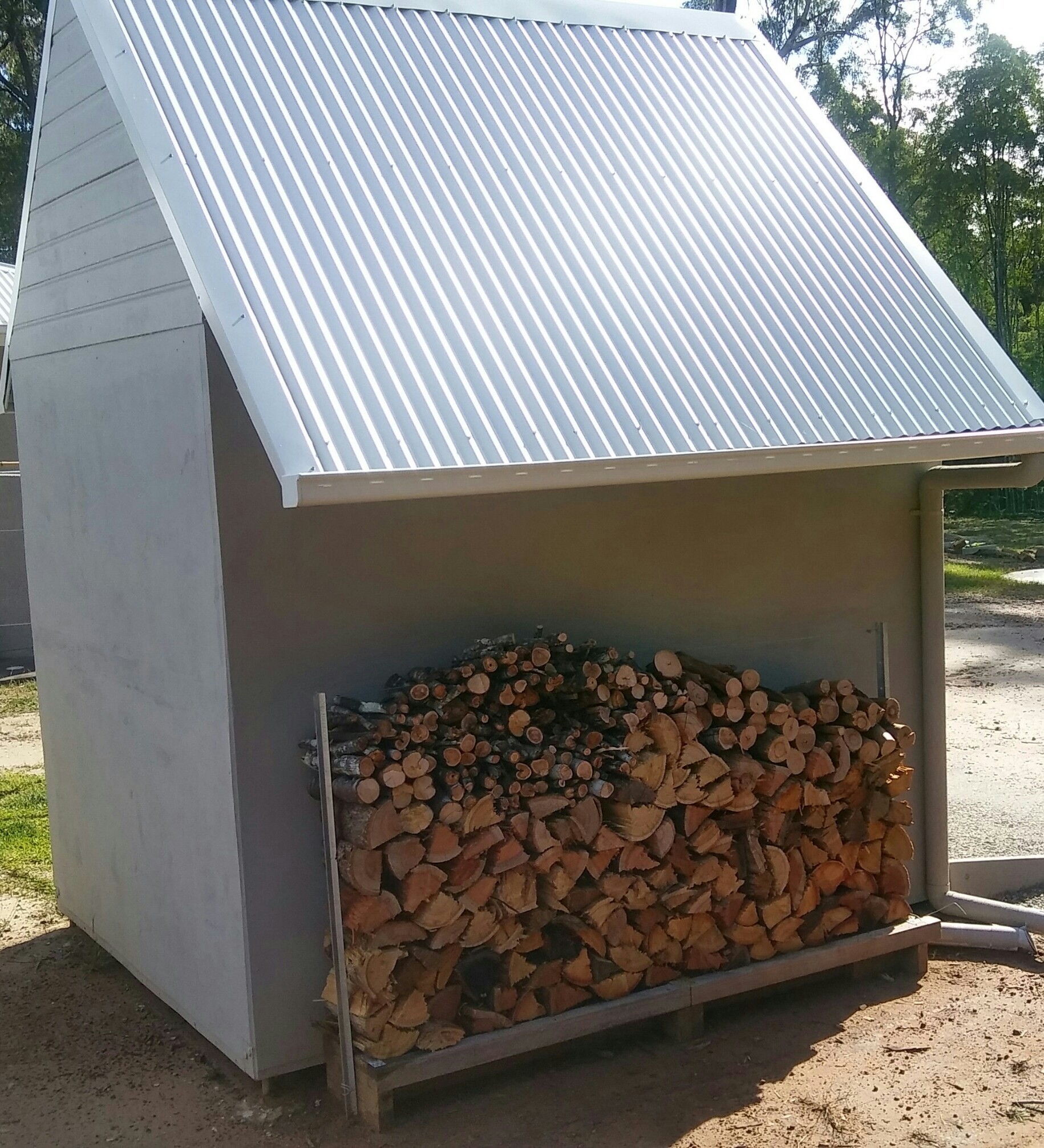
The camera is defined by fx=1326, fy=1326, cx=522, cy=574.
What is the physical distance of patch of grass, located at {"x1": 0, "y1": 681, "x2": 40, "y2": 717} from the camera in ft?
37.6

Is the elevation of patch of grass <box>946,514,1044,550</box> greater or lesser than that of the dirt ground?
greater

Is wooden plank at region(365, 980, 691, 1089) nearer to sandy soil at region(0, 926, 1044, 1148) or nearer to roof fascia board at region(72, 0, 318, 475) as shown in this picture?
sandy soil at region(0, 926, 1044, 1148)

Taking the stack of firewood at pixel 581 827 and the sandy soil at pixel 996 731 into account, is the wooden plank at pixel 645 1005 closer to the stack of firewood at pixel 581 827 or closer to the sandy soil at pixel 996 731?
the stack of firewood at pixel 581 827

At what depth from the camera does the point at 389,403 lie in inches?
158

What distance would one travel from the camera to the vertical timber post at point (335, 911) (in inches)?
166

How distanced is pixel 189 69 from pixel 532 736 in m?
2.67

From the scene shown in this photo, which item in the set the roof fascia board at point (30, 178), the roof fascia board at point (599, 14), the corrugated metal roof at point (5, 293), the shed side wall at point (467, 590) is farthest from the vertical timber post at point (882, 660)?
the corrugated metal roof at point (5, 293)

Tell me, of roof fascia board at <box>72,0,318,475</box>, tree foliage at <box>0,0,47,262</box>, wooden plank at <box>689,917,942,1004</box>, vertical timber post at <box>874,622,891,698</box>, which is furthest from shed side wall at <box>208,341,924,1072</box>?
tree foliage at <box>0,0,47,262</box>

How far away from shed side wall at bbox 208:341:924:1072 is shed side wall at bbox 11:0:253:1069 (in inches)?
4.0

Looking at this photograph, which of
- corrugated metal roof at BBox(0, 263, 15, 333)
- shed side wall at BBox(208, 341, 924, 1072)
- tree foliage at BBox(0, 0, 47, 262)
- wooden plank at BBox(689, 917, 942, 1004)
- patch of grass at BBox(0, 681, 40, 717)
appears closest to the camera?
shed side wall at BBox(208, 341, 924, 1072)

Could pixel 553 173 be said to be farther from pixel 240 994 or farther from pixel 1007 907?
pixel 1007 907

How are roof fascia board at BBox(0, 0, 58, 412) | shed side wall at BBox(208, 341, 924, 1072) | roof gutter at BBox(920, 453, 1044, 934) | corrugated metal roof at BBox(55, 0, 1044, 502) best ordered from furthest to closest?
roof gutter at BBox(920, 453, 1044, 934) < roof fascia board at BBox(0, 0, 58, 412) < shed side wall at BBox(208, 341, 924, 1072) < corrugated metal roof at BBox(55, 0, 1044, 502)

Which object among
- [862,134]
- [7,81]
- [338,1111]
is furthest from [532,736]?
[862,134]

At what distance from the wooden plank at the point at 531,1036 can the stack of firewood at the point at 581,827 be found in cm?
5
